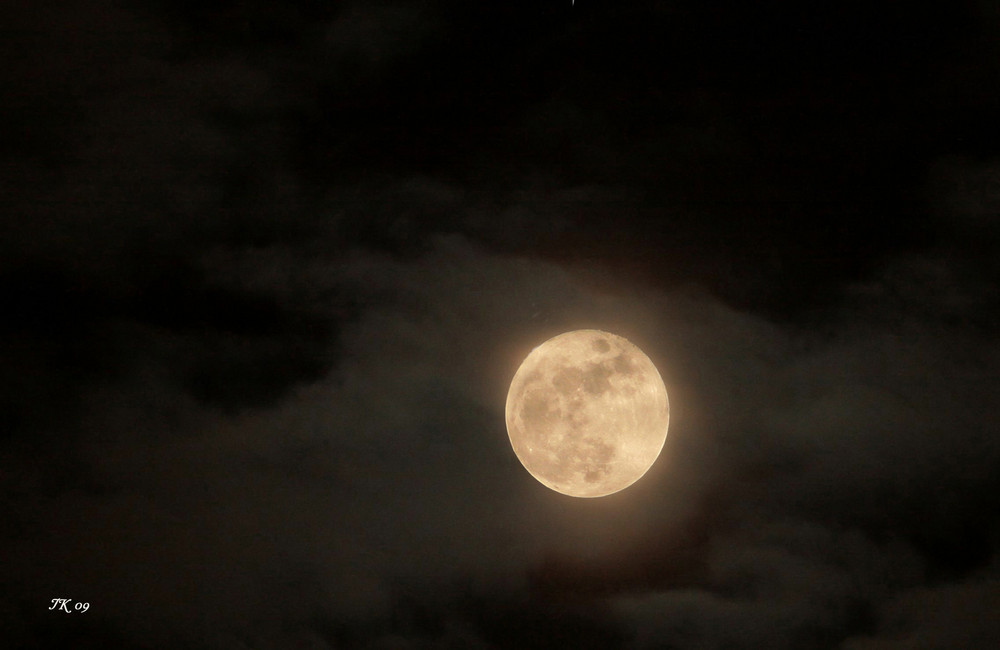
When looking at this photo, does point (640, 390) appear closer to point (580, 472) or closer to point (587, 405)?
point (587, 405)

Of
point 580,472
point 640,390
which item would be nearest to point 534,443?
point 580,472

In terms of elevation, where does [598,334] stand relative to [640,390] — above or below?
above

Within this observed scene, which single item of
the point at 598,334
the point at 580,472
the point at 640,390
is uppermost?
the point at 598,334

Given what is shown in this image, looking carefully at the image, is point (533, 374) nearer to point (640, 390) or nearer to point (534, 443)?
point (534, 443)

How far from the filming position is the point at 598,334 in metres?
15.7

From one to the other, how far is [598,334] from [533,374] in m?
A: 2.08

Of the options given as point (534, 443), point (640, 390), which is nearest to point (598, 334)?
point (640, 390)

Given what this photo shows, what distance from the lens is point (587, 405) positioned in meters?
14.8

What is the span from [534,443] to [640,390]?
319 centimetres

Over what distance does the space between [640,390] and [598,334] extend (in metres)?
1.86

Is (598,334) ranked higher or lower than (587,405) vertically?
higher

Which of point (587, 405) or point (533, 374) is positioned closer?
point (587, 405)

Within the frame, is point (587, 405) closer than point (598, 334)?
Yes

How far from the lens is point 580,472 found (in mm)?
15523
